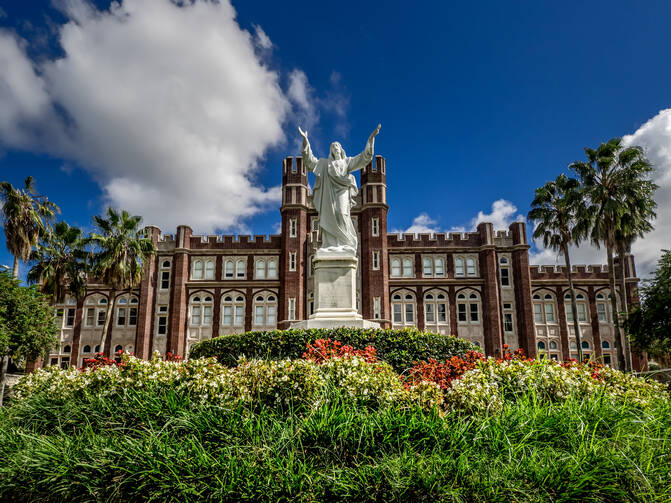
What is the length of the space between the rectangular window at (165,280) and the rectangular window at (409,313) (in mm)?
22991

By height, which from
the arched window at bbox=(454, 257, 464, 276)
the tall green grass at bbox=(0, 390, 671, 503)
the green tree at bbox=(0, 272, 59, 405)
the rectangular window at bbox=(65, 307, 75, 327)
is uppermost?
the arched window at bbox=(454, 257, 464, 276)

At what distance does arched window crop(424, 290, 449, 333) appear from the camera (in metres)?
42.7

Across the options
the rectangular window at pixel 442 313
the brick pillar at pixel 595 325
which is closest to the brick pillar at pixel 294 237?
the rectangular window at pixel 442 313

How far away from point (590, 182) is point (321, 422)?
2890 cm

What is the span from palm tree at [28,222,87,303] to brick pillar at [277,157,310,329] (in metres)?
16.5

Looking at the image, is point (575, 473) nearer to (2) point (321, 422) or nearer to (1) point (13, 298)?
(2) point (321, 422)

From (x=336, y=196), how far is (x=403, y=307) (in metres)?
31.2

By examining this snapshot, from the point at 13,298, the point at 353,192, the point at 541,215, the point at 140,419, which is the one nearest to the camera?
the point at 140,419

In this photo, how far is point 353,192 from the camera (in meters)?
14.1

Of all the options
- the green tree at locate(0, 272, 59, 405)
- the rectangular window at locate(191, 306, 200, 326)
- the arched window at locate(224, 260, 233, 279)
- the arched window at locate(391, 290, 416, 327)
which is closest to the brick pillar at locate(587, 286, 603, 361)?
the arched window at locate(391, 290, 416, 327)

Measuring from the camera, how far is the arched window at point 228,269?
1740 inches

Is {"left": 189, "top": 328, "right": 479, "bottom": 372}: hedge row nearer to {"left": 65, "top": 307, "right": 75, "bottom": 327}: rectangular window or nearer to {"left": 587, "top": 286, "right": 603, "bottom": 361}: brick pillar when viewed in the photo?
{"left": 587, "top": 286, "right": 603, "bottom": 361}: brick pillar

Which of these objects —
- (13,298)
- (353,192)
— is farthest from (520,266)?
(13,298)

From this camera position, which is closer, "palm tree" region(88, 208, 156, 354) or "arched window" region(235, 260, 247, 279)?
"palm tree" region(88, 208, 156, 354)
